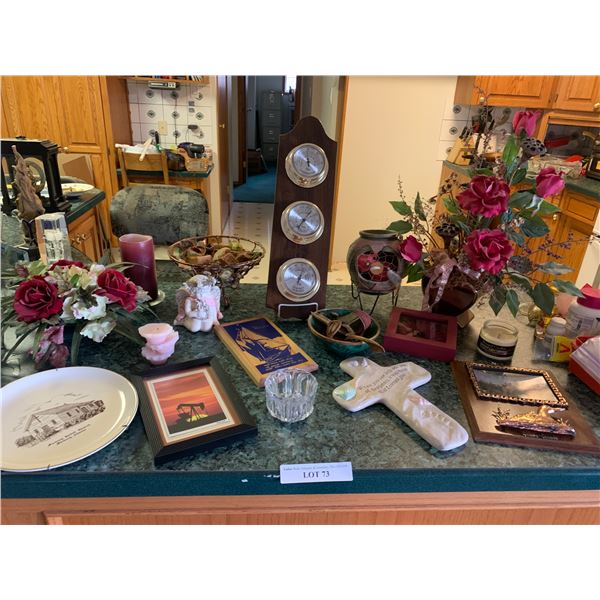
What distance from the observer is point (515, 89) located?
3.36 metres

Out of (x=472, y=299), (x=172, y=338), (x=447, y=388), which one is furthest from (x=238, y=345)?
(x=472, y=299)

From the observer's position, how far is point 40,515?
0.81 metres

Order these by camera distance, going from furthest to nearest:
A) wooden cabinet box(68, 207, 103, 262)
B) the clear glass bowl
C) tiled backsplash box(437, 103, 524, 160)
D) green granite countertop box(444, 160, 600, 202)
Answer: tiled backsplash box(437, 103, 524, 160) < green granite countertop box(444, 160, 600, 202) < wooden cabinet box(68, 207, 103, 262) < the clear glass bowl

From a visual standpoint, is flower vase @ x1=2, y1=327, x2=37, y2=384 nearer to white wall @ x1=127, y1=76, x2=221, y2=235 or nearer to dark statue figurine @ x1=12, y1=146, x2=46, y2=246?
dark statue figurine @ x1=12, y1=146, x2=46, y2=246

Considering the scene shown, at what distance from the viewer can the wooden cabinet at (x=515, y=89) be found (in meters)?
3.31

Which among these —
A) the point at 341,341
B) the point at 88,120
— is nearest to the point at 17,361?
the point at 341,341

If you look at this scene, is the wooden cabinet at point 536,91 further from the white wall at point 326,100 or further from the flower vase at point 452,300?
the flower vase at point 452,300

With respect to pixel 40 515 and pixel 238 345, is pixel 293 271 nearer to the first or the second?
pixel 238 345

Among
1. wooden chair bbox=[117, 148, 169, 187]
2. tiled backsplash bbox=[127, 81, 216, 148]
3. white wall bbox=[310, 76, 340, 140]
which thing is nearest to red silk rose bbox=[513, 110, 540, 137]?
white wall bbox=[310, 76, 340, 140]

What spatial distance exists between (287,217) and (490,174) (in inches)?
18.9

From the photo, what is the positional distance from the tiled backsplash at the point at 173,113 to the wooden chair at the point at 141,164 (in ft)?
1.76

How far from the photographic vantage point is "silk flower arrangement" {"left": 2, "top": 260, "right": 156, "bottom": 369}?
36.3 inches

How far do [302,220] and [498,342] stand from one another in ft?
1.79

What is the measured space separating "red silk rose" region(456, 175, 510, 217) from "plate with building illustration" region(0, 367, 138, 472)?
782 millimetres
